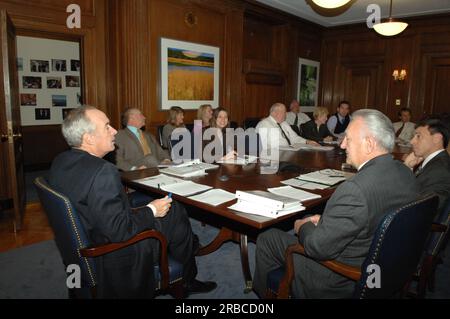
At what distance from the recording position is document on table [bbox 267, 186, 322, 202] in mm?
2172

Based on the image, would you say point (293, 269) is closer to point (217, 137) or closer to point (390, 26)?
point (217, 137)

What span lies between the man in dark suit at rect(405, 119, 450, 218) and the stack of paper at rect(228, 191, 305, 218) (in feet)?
3.22

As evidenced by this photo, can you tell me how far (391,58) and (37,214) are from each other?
7.63 meters

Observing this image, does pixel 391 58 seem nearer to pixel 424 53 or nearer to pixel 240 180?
pixel 424 53

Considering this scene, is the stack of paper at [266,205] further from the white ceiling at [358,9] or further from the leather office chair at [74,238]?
the white ceiling at [358,9]

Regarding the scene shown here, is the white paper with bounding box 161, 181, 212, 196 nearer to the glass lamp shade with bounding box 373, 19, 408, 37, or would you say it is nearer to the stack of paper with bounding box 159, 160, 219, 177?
the stack of paper with bounding box 159, 160, 219, 177

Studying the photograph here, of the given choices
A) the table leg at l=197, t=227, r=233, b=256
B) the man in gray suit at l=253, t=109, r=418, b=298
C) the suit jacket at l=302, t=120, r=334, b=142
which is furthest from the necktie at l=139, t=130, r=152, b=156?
the suit jacket at l=302, t=120, r=334, b=142

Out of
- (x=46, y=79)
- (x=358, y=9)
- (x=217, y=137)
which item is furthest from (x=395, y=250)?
(x=46, y=79)

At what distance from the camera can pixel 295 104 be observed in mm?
7578

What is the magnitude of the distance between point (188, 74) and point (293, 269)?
452 centimetres

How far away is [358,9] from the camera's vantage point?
22.9 feet

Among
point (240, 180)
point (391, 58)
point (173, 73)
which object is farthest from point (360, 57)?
point (240, 180)

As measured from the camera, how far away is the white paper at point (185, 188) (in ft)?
7.43
